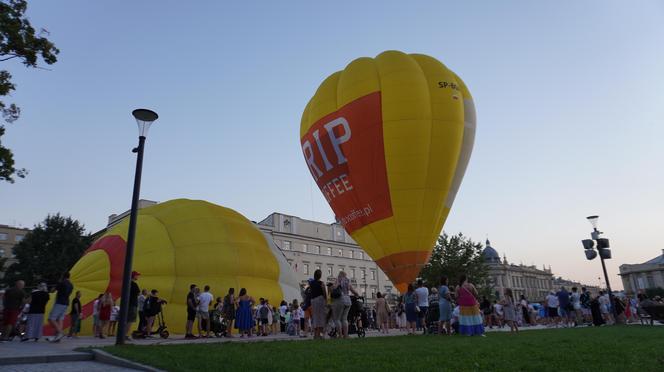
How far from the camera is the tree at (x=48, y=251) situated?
4619cm

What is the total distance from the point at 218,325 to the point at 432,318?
7916 mm

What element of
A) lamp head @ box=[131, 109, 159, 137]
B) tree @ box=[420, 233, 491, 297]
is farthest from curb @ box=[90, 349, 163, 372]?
tree @ box=[420, 233, 491, 297]

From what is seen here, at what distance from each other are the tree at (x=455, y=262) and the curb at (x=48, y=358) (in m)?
39.2

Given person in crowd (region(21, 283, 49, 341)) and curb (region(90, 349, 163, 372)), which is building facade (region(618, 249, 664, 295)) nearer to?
person in crowd (region(21, 283, 49, 341))

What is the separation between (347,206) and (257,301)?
20.1ft

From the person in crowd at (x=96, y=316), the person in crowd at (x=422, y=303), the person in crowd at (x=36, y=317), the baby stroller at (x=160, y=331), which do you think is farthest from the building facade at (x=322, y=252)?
the person in crowd at (x=36, y=317)

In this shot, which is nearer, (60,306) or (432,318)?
(60,306)

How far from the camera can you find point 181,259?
18.1m

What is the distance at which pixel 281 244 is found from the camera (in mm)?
71062

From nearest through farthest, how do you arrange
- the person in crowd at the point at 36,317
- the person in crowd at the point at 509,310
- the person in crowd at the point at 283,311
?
the person in crowd at the point at 36,317 → the person in crowd at the point at 509,310 → the person in crowd at the point at 283,311

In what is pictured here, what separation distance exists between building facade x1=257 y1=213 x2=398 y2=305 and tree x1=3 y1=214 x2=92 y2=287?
26.1m

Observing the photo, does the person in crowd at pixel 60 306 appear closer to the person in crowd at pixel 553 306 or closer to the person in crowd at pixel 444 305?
the person in crowd at pixel 444 305

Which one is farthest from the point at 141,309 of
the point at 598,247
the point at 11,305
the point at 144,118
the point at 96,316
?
the point at 598,247

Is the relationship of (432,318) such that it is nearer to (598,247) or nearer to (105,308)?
(598,247)
